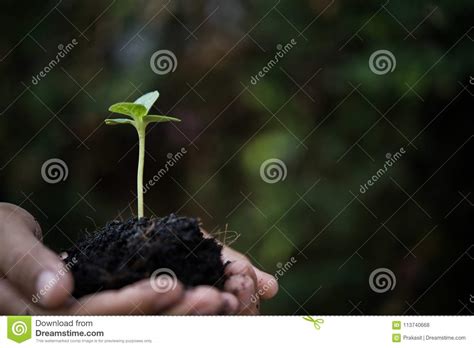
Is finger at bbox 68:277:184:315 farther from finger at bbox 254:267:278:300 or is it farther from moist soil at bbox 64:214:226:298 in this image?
finger at bbox 254:267:278:300

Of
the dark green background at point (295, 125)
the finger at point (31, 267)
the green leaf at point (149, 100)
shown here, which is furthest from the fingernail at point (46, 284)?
the dark green background at point (295, 125)

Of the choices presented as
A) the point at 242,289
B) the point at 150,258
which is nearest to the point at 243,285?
the point at 242,289

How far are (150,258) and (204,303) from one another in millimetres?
74

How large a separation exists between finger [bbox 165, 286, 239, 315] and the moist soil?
0.01m

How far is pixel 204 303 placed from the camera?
2.37 ft

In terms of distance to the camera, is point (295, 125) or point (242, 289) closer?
point (242, 289)

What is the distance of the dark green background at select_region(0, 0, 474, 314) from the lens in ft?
3.59

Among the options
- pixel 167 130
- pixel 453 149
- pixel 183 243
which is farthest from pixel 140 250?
pixel 453 149

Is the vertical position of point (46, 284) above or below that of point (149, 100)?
below
